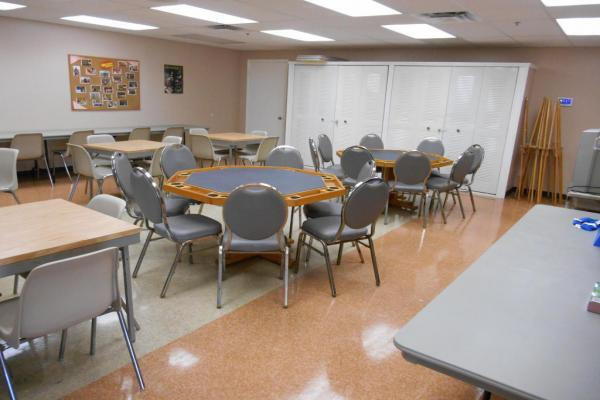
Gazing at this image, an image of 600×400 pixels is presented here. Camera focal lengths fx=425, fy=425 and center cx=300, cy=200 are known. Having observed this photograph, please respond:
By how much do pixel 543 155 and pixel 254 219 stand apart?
595 centimetres

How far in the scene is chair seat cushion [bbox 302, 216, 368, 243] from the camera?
3159 mm

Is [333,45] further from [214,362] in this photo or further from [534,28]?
[214,362]

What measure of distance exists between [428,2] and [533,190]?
4426 millimetres

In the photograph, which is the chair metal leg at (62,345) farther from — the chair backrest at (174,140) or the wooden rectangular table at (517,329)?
the chair backrest at (174,140)

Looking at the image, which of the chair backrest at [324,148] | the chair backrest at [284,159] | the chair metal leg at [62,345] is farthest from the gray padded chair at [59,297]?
the chair backrest at [324,148]

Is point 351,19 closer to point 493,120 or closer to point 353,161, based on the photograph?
point 353,161

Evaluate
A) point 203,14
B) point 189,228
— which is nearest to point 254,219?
point 189,228

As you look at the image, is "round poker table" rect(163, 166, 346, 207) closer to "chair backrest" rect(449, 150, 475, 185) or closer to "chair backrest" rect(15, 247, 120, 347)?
"chair backrest" rect(15, 247, 120, 347)

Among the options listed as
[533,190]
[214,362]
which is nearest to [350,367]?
[214,362]

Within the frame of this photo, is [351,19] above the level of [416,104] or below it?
above

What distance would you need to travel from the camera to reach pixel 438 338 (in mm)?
1200

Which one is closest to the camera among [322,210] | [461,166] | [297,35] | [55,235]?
[55,235]

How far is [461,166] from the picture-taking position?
16.8ft

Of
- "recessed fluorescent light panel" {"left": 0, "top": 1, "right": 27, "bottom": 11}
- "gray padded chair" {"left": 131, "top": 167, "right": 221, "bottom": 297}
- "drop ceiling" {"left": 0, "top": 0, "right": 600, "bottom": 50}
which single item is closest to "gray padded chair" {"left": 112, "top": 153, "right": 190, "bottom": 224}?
"gray padded chair" {"left": 131, "top": 167, "right": 221, "bottom": 297}
